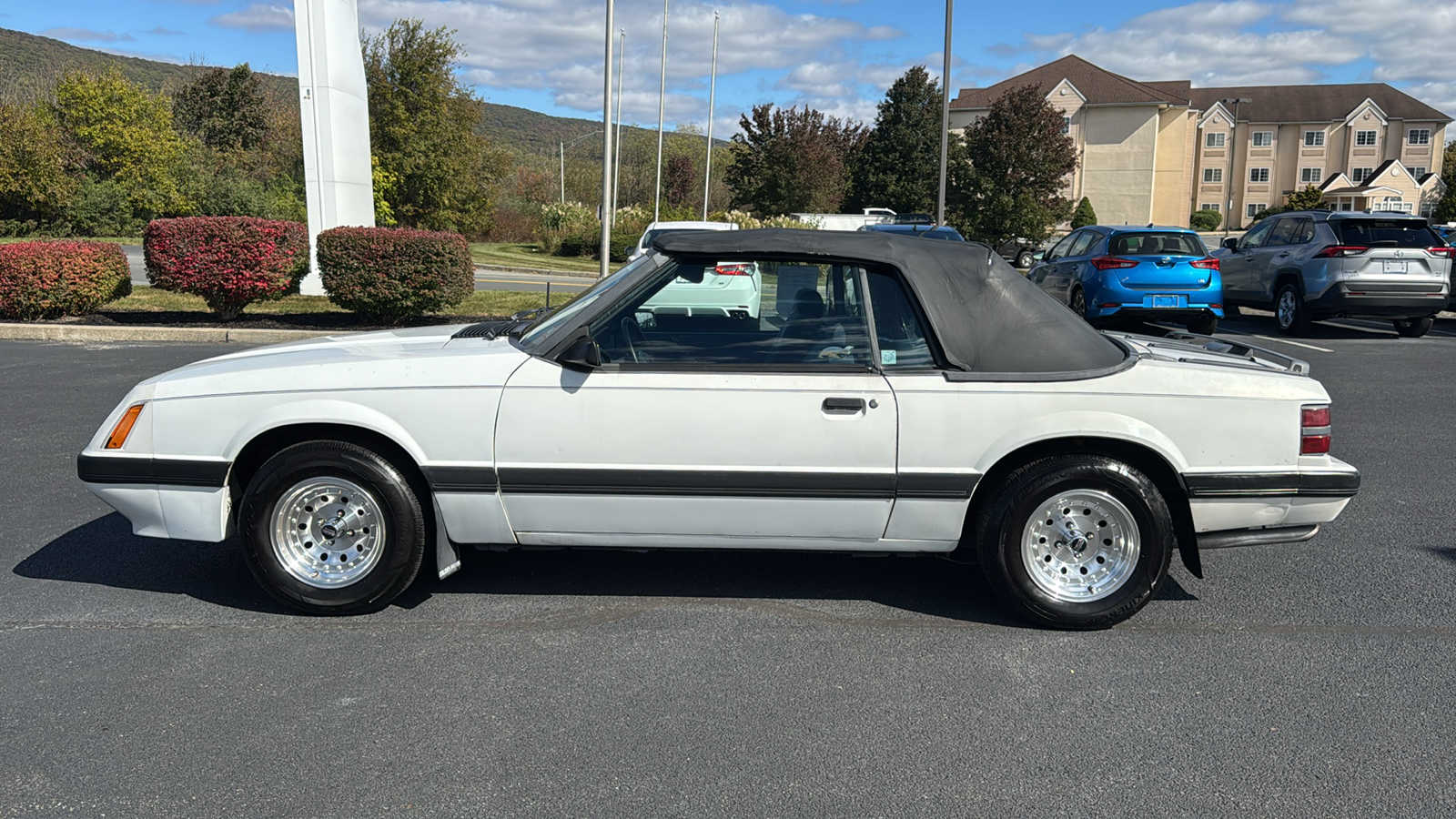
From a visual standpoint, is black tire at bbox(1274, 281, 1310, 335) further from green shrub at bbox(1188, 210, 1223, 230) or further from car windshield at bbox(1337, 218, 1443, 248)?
green shrub at bbox(1188, 210, 1223, 230)

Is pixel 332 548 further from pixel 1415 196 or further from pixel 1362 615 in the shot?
pixel 1415 196

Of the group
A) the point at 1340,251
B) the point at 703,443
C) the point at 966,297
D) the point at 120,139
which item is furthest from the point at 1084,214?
the point at 703,443

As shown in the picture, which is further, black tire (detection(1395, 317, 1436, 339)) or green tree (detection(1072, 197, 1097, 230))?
green tree (detection(1072, 197, 1097, 230))

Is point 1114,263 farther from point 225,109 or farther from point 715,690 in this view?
point 225,109

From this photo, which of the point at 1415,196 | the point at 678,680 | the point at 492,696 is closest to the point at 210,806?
the point at 492,696

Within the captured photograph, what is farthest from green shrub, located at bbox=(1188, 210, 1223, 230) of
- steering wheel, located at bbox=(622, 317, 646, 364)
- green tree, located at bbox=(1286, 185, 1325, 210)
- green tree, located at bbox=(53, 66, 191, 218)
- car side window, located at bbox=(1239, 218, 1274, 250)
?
steering wheel, located at bbox=(622, 317, 646, 364)

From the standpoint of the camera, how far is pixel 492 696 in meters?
3.78

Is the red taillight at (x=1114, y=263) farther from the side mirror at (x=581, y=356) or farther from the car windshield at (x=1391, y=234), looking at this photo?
the side mirror at (x=581, y=356)

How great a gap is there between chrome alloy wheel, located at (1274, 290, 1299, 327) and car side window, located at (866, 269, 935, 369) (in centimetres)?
1348

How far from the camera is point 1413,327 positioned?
1595cm

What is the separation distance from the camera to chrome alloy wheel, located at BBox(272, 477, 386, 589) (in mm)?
4422

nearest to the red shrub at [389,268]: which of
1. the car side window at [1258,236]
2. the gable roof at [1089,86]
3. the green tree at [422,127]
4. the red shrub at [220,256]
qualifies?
the red shrub at [220,256]

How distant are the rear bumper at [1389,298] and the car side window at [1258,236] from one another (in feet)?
8.06

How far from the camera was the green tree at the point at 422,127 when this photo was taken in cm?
3472
